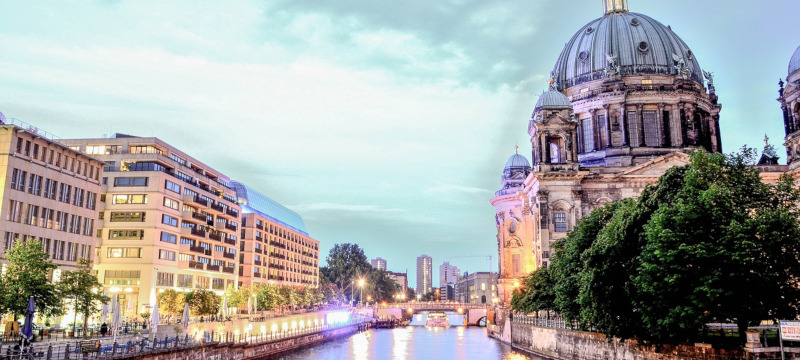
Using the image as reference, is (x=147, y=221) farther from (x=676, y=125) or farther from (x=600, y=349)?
(x=676, y=125)

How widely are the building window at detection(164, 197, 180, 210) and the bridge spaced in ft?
270

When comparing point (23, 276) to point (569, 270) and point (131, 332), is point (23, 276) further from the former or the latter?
point (569, 270)

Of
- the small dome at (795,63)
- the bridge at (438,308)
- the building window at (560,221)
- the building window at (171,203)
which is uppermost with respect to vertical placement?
the small dome at (795,63)

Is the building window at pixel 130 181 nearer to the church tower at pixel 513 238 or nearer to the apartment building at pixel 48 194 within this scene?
the apartment building at pixel 48 194

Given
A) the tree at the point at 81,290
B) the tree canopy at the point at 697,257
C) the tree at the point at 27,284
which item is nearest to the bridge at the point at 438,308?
the tree at the point at 81,290

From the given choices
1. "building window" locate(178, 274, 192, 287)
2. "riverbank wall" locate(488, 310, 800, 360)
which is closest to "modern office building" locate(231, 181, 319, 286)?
"building window" locate(178, 274, 192, 287)

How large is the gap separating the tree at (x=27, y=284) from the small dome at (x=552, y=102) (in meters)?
66.1

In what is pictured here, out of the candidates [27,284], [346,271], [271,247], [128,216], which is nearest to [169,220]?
[128,216]

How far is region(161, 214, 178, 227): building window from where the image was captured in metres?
89.3

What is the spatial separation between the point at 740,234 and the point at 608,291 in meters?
10.1

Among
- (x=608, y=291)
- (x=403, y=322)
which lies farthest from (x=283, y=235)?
(x=608, y=291)

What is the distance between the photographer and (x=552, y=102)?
9294 centimetres

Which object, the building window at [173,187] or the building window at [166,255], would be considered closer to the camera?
the building window at [166,255]

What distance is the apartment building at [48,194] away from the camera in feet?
201
